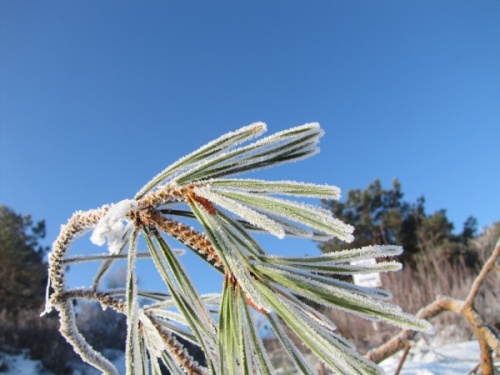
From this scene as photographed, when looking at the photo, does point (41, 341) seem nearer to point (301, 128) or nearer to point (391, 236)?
point (301, 128)

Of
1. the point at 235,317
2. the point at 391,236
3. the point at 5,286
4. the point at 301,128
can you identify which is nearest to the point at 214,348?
the point at 235,317

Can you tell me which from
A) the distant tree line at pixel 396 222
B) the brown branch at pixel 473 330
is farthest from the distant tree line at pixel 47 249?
the brown branch at pixel 473 330

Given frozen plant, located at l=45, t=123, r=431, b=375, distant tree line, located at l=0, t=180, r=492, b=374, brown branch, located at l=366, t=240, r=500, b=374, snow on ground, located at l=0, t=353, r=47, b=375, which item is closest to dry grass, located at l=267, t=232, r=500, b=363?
distant tree line, located at l=0, t=180, r=492, b=374

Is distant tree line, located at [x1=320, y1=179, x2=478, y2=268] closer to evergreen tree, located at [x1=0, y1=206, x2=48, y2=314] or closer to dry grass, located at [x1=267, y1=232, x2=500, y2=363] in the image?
dry grass, located at [x1=267, y1=232, x2=500, y2=363]

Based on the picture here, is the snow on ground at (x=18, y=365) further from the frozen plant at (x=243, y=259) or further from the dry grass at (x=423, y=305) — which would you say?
the frozen plant at (x=243, y=259)

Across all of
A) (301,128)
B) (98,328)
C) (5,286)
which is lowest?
(98,328)
